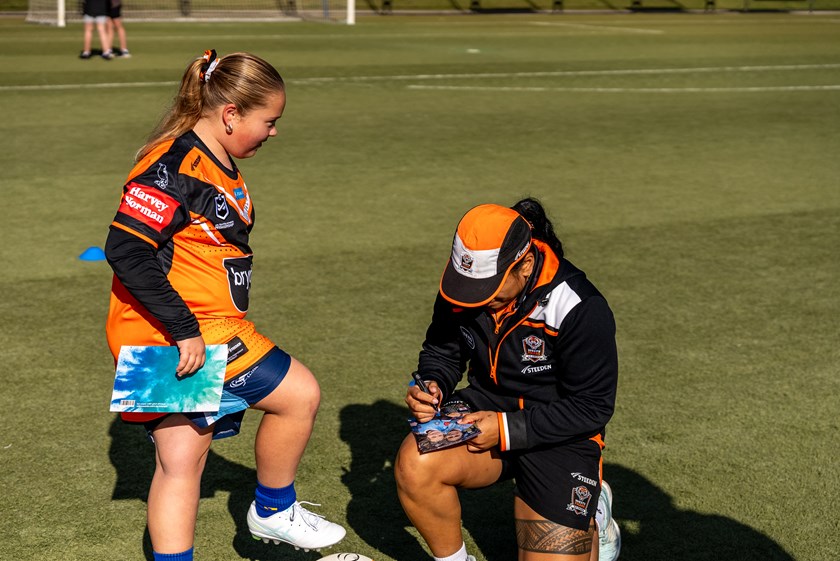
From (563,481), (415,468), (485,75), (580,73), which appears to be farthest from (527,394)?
(580,73)

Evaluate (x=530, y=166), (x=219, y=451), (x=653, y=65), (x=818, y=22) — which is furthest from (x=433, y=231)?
(x=818, y=22)

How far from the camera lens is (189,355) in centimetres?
364

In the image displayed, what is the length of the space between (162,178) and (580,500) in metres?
1.86

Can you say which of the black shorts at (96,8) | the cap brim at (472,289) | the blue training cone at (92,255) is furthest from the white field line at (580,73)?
the cap brim at (472,289)

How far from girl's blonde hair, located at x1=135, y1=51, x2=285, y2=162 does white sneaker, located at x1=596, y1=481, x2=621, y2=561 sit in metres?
1.99

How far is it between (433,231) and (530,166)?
2813 millimetres

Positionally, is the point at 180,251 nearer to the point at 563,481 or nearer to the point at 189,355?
the point at 189,355

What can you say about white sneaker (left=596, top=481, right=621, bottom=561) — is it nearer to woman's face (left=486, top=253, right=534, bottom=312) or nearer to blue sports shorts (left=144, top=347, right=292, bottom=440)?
woman's face (left=486, top=253, right=534, bottom=312)

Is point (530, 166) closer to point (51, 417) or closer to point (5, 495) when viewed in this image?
point (51, 417)

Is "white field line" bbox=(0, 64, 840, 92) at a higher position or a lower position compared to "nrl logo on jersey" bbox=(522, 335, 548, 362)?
lower

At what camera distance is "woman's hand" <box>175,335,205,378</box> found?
3.63 metres

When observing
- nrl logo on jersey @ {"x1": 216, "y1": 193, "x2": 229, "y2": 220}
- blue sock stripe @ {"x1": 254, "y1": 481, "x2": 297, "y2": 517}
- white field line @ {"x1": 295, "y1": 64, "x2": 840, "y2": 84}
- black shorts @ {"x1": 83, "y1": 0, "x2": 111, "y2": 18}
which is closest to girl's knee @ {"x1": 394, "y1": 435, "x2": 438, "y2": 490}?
blue sock stripe @ {"x1": 254, "y1": 481, "x2": 297, "y2": 517}

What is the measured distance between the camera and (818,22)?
1291 inches

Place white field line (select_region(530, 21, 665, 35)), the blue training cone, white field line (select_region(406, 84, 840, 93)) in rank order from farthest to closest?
1. white field line (select_region(530, 21, 665, 35))
2. white field line (select_region(406, 84, 840, 93))
3. the blue training cone
